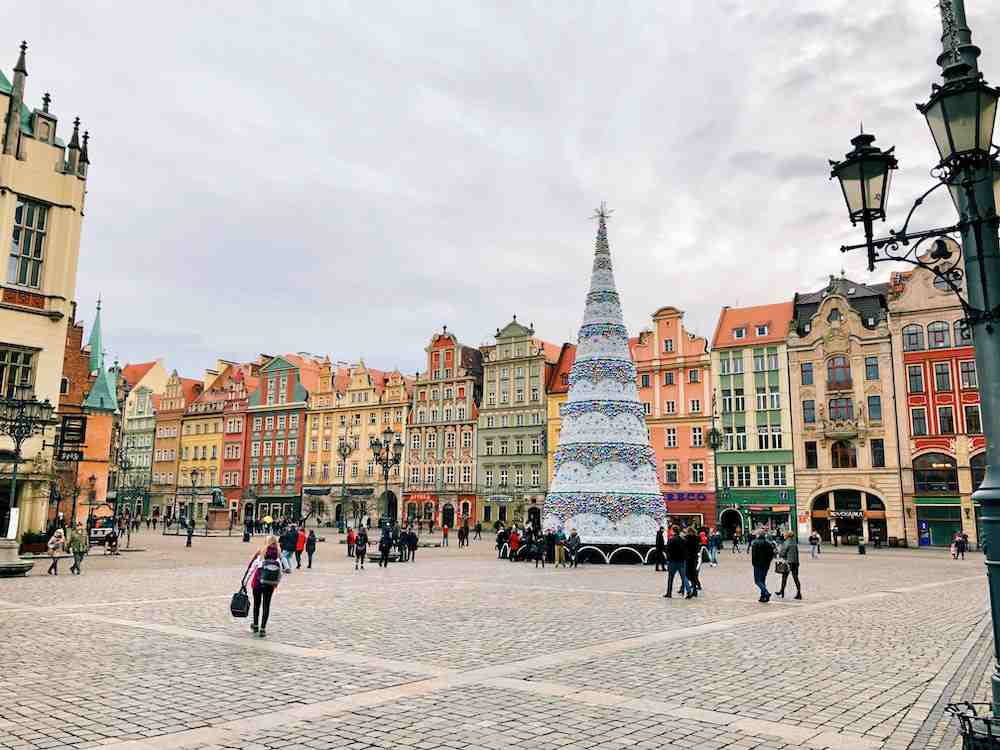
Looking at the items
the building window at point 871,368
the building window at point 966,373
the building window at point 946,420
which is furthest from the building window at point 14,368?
the building window at point 966,373

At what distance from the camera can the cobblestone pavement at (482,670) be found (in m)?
6.51

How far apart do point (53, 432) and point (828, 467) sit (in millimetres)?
47600

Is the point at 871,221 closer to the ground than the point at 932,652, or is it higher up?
higher up

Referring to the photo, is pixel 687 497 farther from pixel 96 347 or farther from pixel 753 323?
pixel 96 347

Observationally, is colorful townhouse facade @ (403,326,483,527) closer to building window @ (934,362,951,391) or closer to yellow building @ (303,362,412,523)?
yellow building @ (303,362,412,523)

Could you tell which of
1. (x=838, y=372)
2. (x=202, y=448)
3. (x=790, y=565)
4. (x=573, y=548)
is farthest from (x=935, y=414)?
(x=202, y=448)

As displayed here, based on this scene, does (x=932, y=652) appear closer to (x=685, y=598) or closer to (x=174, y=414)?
(x=685, y=598)

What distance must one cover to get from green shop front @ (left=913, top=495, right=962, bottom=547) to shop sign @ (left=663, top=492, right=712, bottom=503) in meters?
14.3

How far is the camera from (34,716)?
6.84m

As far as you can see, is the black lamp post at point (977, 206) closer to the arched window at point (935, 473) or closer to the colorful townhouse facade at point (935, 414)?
the colorful townhouse facade at point (935, 414)

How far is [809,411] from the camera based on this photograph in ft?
185

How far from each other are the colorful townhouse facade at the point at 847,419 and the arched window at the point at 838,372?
2.6 inches

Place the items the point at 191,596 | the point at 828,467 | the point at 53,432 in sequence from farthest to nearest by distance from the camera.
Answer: the point at 828,467 → the point at 53,432 → the point at 191,596

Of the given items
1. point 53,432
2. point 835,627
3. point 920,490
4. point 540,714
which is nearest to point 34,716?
point 540,714
